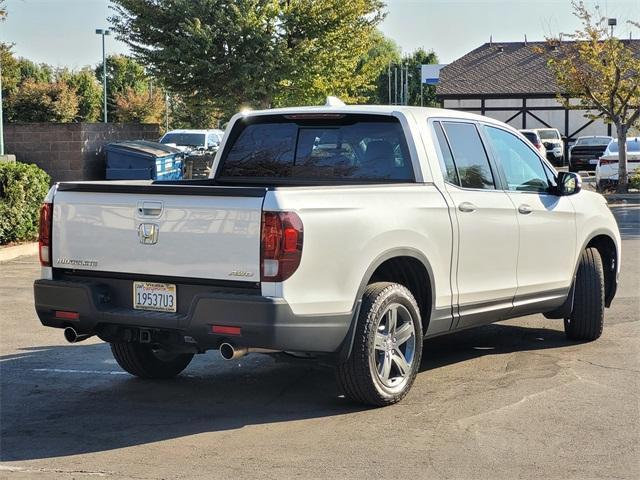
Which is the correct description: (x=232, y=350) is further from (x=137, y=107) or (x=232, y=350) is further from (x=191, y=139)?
(x=137, y=107)

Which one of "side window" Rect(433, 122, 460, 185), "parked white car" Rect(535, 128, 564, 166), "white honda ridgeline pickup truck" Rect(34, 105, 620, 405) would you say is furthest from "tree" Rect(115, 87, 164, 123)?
"side window" Rect(433, 122, 460, 185)

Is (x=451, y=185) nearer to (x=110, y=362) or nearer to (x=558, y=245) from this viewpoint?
(x=558, y=245)

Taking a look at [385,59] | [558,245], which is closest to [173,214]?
[558,245]

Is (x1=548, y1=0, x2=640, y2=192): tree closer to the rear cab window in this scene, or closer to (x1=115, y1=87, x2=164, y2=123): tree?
the rear cab window

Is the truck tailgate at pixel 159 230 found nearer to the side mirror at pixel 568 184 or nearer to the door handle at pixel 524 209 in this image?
the door handle at pixel 524 209

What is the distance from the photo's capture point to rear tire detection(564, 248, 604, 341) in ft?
28.6

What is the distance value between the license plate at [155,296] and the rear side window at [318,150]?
1698mm

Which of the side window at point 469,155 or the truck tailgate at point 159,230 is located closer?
the truck tailgate at point 159,230

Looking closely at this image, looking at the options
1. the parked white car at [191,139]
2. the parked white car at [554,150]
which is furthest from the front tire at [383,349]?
the parked white car at [554,150]

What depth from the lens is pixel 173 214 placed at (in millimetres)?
6207

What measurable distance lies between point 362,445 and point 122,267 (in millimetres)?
1852

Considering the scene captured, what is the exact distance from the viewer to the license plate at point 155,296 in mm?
6285

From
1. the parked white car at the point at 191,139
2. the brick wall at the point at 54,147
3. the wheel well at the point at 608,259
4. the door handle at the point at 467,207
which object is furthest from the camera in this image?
the parked white car at the point at 191,139

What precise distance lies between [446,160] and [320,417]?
82.8 inches
